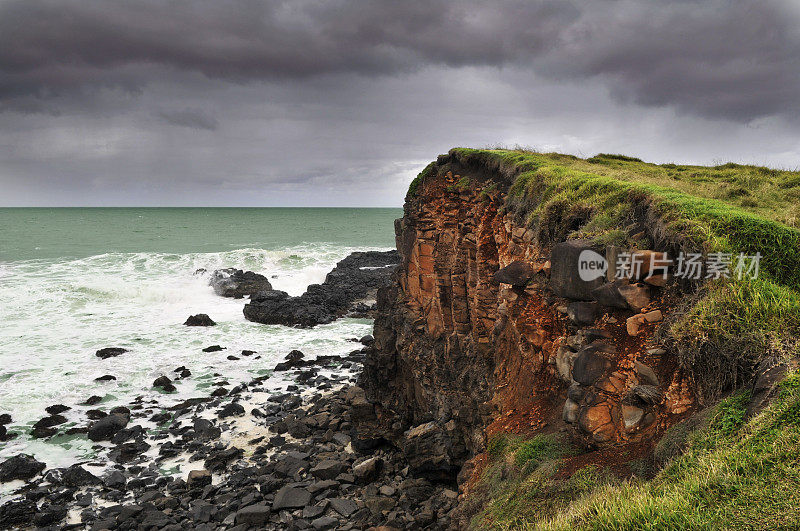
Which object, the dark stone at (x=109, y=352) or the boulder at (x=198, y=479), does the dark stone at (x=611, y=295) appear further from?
the dark stone at (x=109, y=352)

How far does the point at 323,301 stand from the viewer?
1588 inches

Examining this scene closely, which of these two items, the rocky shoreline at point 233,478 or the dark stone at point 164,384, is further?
the dark stone at point 164,384

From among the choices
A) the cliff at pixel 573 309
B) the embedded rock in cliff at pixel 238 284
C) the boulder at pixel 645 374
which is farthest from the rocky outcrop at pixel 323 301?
the boulder at pixel 645 374

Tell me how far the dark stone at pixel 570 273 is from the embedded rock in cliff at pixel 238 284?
132 ft

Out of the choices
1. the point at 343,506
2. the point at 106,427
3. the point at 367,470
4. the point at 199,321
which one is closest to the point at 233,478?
the point at 343,506

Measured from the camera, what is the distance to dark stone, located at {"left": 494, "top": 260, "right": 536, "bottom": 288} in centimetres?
1065

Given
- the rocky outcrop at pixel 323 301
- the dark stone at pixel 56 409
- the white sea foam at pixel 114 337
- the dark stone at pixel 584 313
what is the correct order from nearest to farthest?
the dark stone at pixel 584 313 → the dark stone at pixel 56 409 → the white sea foam at pixel 114 337 → the rocky outcrop at pixel 323 301

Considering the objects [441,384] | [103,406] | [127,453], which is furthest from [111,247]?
[441,384]

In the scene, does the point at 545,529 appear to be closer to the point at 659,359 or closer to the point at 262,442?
the point at 659,359

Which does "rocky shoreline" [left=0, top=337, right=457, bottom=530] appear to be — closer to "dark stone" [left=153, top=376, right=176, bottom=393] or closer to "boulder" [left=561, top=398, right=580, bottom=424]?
"dark stone" [left=153, top=376, right=176, bottom=393]

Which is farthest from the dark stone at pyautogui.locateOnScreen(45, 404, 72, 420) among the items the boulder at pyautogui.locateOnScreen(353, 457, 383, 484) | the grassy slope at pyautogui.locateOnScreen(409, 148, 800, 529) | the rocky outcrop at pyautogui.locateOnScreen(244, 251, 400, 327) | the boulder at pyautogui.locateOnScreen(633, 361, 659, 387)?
the boulder at pyautogui.locateOnScreen(633, 361, 659, 387)

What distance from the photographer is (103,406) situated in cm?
2156

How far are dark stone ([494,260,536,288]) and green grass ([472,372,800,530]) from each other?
17.3ft

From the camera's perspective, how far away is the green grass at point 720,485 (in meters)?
4.16
